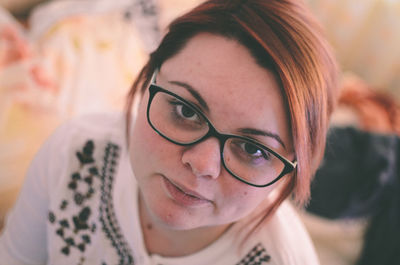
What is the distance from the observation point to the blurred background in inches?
44.7

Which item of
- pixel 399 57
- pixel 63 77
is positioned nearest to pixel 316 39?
pixel 63 77

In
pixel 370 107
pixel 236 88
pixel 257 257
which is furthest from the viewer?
pixel 370 107

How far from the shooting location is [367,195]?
55.0 inches

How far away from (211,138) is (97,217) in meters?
0.41

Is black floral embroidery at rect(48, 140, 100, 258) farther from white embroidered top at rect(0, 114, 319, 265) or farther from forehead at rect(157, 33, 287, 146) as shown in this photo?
forehead at rect(157, 33, 287, 146)

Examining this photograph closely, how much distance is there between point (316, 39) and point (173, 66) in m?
0.27

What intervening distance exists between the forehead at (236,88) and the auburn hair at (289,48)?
0.02 m

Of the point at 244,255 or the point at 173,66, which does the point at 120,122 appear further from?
the point at 244,255

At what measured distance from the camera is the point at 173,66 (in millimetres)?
621

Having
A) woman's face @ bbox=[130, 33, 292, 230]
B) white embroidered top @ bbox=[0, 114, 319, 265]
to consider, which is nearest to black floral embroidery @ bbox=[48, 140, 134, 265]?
white embroidered top @ bbox=[0, 114, 319, 265]

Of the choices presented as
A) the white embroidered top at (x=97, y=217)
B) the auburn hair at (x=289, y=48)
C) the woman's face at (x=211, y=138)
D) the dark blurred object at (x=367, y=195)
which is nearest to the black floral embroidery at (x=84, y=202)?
the white embroidered top at (x=97, y=217)

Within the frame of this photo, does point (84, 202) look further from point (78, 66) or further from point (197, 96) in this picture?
point (78, 66)

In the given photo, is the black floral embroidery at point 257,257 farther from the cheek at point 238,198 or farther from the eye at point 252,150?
the eye at point 252,150

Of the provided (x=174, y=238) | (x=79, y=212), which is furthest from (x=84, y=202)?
(x=174, y=238)
